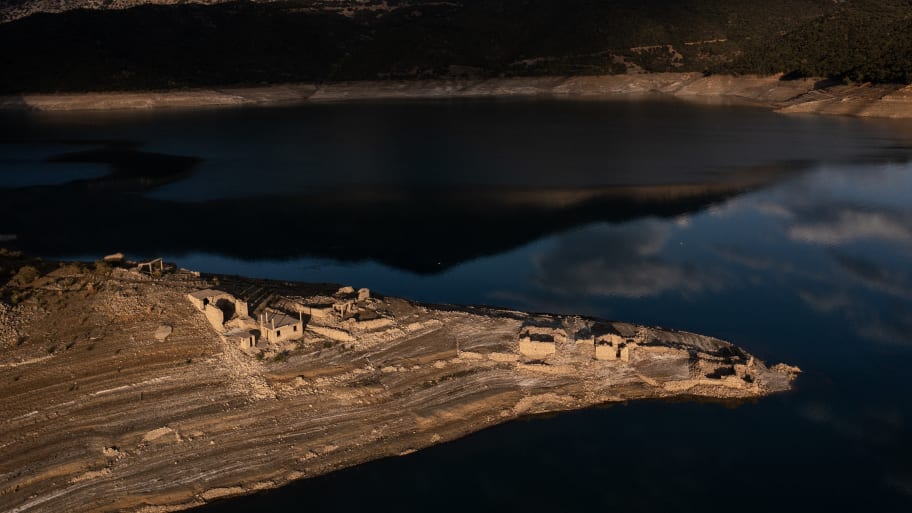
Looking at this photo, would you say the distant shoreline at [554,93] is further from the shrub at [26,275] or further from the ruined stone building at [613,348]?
the shrub at [26,275]

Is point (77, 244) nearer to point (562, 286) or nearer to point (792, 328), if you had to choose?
point (562, 286)

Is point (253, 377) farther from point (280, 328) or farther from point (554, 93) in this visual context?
point (554, 93)

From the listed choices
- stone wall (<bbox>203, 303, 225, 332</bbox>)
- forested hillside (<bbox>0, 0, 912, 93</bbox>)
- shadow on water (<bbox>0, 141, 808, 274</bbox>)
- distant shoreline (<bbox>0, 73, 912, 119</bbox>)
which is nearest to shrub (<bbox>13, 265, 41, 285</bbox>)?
stone wall (<bbox>203, 303, 225, 332</bbox>)

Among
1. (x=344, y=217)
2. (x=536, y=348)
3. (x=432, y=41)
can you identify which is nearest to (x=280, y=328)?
(x=536, y=348)

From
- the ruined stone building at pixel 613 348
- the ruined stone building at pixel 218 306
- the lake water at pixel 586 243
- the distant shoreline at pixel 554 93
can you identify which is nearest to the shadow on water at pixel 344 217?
the lake water at pixel 586 243

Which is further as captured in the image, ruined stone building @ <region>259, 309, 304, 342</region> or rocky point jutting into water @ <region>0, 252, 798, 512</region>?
ruined stone building @ <region>259, 309, 304, 342</region>

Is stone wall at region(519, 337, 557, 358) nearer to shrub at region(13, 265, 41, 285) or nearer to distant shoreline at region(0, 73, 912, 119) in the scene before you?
shrub at region(13, 265, 41, 285)

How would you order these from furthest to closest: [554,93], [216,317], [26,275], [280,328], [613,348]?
[554,93], [26,275], [613,348], [216,317], [280,328]
